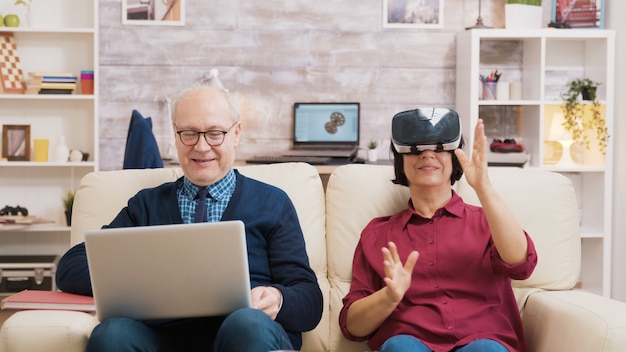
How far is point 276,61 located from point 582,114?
1.76 m

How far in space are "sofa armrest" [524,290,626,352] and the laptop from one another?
2.83ft

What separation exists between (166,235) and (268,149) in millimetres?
3037

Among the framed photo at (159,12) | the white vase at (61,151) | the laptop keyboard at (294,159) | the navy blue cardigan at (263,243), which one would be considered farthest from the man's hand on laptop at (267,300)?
the framed photo at (159,12)

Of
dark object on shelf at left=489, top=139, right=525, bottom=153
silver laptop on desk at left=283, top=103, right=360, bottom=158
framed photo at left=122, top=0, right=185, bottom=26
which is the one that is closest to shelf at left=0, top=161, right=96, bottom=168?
framed photo at left=122, top=0, right=185, bottom=26

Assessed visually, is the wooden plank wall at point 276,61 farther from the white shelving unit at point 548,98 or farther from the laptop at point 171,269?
the laptop at point 171,269

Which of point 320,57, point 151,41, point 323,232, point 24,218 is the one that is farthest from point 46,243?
point 323,232

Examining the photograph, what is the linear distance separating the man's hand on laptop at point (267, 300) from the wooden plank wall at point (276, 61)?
276 cm

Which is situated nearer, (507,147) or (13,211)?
(507,147)

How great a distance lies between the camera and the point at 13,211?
186 inches

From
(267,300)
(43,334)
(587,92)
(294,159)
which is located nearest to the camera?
(43,334)

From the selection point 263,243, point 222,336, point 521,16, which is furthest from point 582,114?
point 222,336

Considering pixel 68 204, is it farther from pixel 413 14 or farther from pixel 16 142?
pixel 413 14

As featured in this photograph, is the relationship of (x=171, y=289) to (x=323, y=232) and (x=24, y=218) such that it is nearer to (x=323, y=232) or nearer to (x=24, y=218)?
(x=323, y=232)

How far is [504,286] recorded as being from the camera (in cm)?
237
